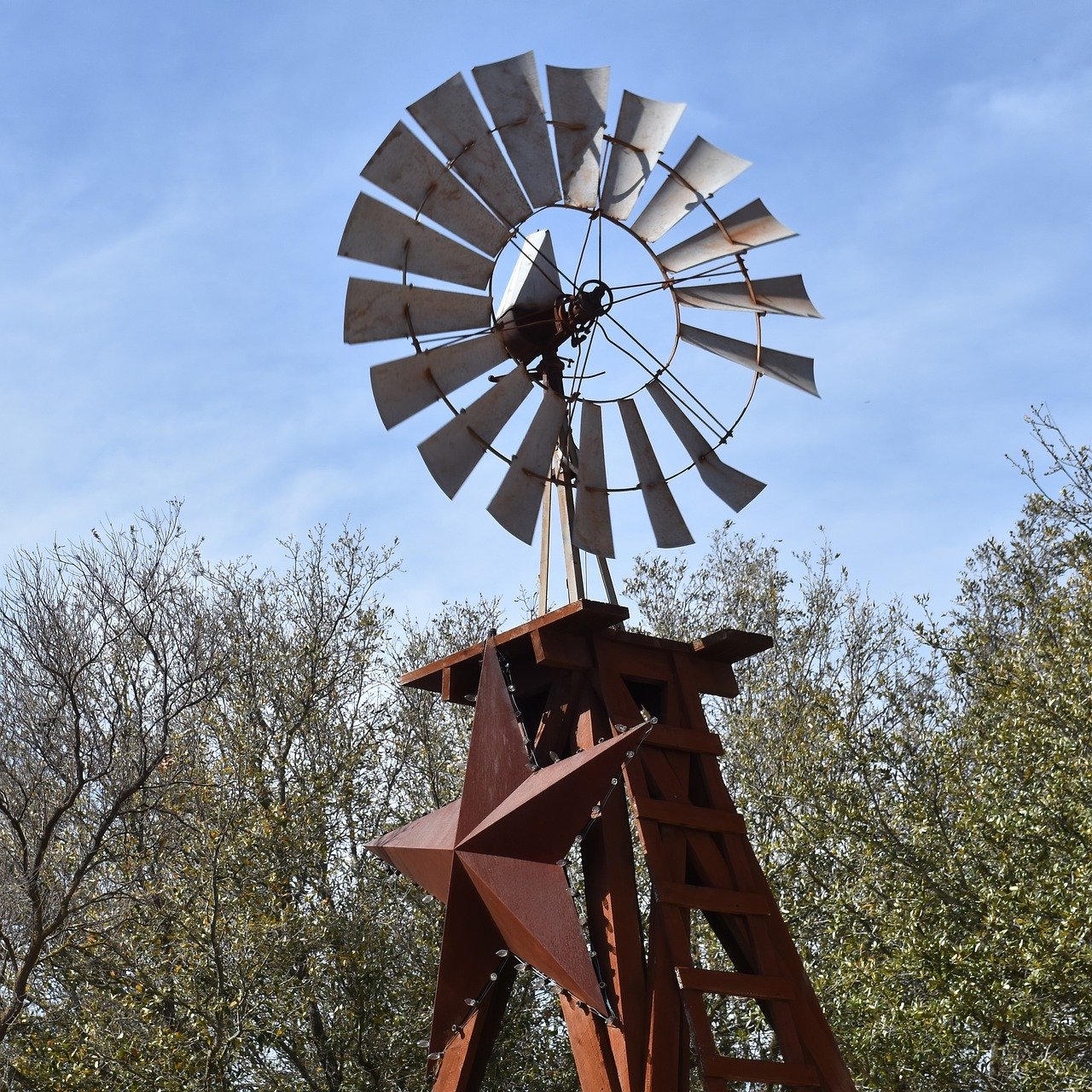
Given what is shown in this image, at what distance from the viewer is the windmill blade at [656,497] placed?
19.6 feet

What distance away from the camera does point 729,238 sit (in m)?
5.94

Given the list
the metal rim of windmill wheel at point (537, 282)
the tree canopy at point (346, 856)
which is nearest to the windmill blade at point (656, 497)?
the metal rim of windmill wheel at point (537, 282)

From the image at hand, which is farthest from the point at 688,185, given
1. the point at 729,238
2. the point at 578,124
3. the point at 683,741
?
the point at 683,741

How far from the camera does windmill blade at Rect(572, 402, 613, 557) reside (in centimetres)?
579

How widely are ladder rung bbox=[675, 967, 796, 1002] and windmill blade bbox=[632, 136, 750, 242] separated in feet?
10.3

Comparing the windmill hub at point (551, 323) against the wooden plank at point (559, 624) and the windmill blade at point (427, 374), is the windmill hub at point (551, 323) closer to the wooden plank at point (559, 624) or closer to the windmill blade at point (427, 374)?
the windmill blade at point (427, 374)

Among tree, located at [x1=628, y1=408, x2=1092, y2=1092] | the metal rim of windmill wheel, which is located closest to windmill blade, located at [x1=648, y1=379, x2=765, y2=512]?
the metal rim of windmill wheel

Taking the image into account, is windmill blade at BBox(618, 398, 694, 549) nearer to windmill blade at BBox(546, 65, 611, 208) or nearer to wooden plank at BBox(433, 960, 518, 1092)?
windmill blade at BBox(546, 65, 611, 208)

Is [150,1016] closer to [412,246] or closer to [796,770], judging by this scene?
[796,770]

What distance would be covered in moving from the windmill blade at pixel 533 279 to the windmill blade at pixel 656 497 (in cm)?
60

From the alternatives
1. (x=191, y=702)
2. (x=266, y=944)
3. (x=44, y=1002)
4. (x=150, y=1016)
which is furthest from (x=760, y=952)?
(x=44, y=1002)

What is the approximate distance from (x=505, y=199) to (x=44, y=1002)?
7.86m

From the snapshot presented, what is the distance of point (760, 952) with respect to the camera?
5137mm

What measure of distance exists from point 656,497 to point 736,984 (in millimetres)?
2160
